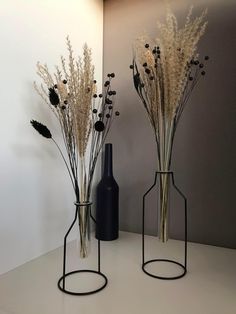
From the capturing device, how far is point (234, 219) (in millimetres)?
1102

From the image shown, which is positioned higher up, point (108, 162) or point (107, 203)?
point (108, 162)

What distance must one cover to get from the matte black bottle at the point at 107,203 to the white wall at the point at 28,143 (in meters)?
0.13

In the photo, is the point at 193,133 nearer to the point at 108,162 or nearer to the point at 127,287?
the point at 108,162

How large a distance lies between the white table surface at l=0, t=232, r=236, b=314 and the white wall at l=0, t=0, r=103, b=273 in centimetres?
10

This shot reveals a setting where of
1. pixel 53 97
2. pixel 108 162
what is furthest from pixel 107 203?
pixel 53 97

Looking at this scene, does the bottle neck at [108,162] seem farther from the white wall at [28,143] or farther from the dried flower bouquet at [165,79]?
the dried flower bouquet at [165,79]

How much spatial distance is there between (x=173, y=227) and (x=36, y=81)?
2.67 ft

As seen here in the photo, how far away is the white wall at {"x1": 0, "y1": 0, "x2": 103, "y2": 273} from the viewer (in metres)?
0.86

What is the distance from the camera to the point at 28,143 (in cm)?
94

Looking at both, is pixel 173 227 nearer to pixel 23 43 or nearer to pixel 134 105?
pixel 134 105

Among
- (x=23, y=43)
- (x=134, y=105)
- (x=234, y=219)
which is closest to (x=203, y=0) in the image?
(x=134, y=105)

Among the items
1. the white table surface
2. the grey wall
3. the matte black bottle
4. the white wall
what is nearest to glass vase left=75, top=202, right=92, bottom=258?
the white table surface

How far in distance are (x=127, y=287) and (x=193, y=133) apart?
2.17ft

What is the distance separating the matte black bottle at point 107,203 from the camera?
1175mm
